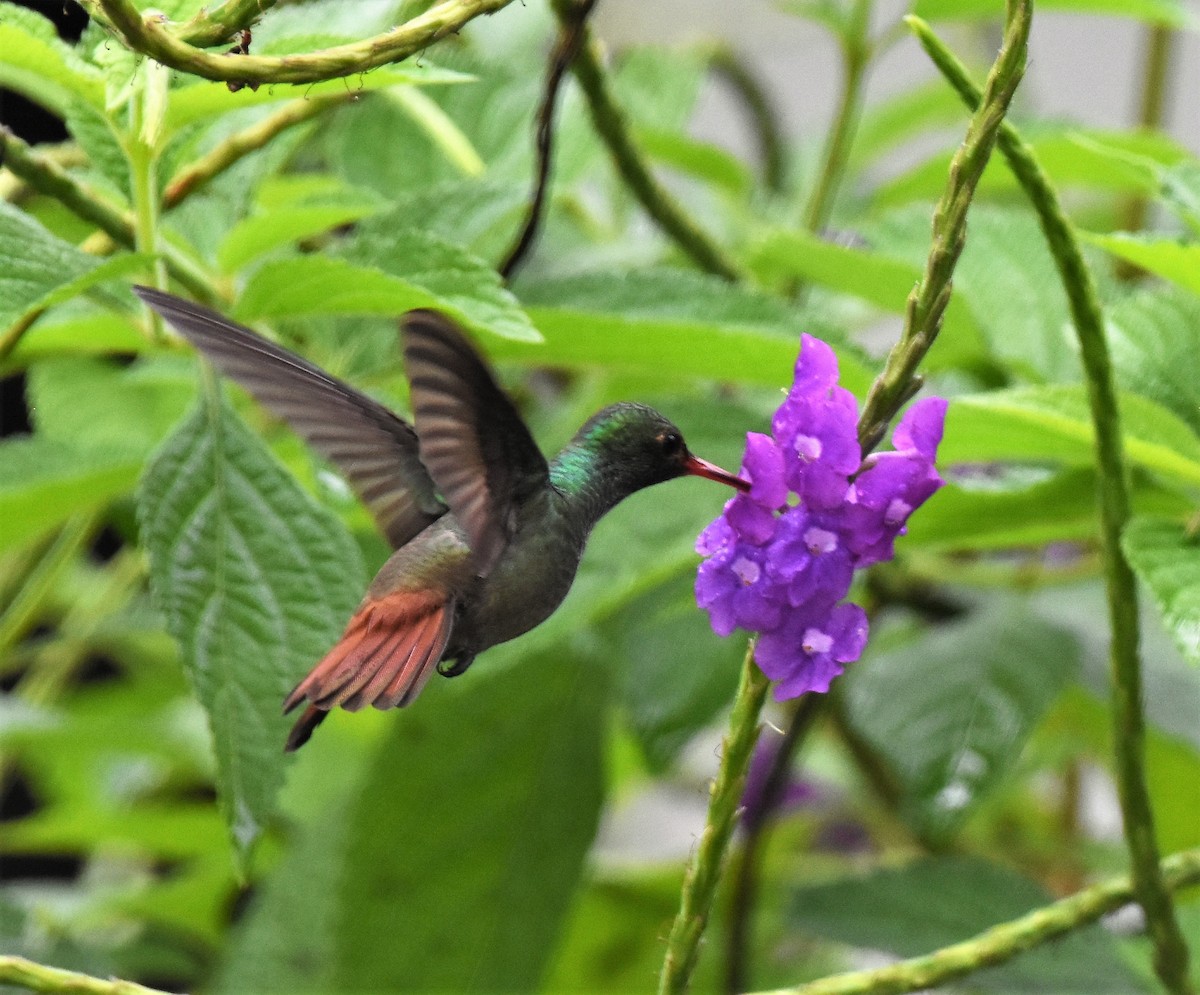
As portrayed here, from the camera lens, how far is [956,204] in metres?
0.49

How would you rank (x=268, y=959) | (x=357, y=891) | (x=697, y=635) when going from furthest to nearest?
1. (x=268, y=959)
2. (x=357, y=891)
3. (x=697, y=635)

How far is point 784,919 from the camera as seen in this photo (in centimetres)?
132

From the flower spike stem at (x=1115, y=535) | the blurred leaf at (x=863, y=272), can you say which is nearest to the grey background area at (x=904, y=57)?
the blurred leaf at (x=863, y=272)

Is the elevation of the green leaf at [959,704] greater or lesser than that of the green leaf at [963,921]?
greater

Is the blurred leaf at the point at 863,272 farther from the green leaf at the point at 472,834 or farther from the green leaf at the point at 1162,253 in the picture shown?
the green leaf at the point at 472,834

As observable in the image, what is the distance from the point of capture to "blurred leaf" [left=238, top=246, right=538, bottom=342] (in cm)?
66

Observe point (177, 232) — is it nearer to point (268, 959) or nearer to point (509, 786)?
point (509, 786)

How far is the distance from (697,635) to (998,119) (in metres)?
0.66

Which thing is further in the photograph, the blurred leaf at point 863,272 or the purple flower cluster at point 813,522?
the blurred leaf at point 863,272

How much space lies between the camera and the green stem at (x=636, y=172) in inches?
35.1

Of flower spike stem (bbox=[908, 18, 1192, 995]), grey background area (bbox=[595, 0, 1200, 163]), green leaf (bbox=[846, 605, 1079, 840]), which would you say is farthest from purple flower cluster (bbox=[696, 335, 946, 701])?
grey background area (bbox=[595, 0, 1200, 163])

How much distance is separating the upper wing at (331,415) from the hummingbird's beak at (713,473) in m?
0.13

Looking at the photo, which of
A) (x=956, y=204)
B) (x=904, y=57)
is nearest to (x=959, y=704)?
(x=956, y=204)

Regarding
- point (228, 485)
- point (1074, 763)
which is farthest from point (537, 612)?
point (1074, 763)
